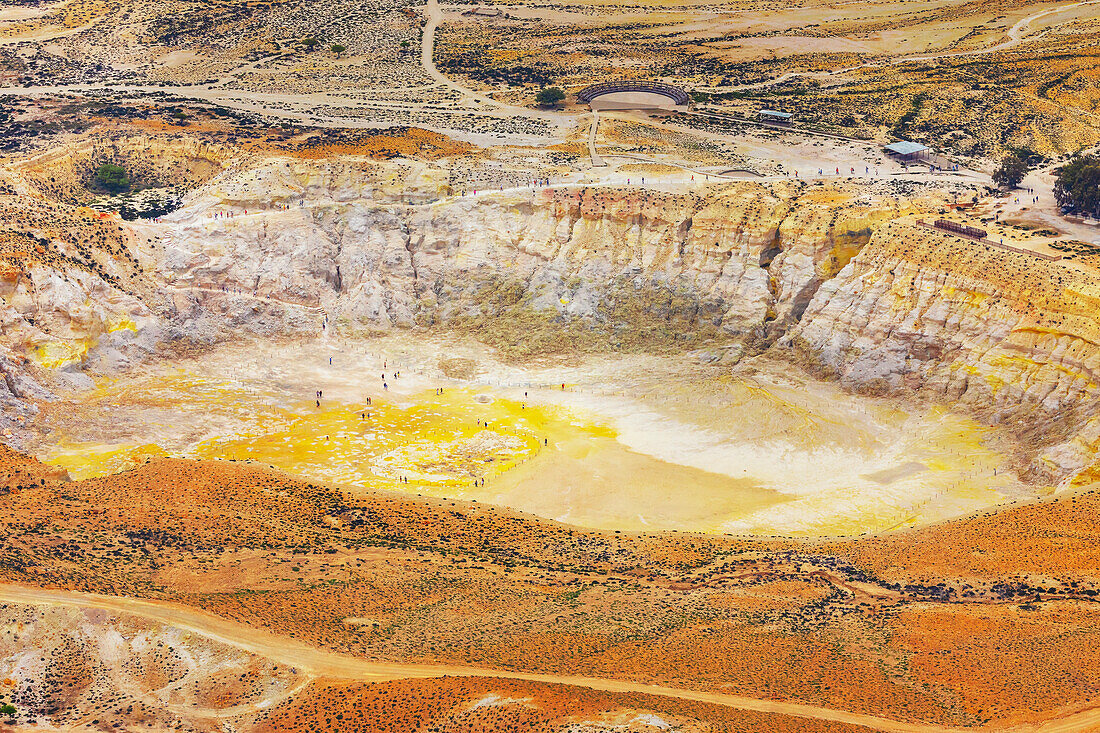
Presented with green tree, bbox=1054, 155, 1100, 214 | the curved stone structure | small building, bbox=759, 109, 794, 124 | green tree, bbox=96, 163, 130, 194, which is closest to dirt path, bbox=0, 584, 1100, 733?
green tree, bbox=1054, 155, 1100, 214

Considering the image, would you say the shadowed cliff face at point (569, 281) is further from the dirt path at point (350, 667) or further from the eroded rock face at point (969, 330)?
the dirt path at point (350, 667)

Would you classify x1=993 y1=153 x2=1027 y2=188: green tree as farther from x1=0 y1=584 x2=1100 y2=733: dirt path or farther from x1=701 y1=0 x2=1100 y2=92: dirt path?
x1=0 y1=584 x2=1100 y2=733: dirt path

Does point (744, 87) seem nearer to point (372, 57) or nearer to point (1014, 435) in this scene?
point (372, 57)

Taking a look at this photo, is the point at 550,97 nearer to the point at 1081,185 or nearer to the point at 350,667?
the point at 1081,185

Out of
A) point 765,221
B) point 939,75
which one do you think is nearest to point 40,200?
point 765,221

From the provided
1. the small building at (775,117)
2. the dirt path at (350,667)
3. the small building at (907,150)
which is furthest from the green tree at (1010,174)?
the dirt path at (350,667)

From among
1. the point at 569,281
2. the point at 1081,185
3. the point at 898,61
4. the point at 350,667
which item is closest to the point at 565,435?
the point at 569,281
